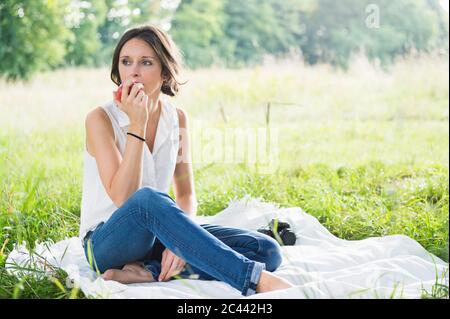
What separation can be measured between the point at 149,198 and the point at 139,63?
25.7 inches

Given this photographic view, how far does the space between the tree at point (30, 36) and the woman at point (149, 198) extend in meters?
8.55

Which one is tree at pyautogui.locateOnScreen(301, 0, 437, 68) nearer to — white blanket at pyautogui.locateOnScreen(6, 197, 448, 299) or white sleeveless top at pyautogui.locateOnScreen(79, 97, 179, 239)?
white blanket at pyautogui.locateOnScreen(6, 197, 448, 299)

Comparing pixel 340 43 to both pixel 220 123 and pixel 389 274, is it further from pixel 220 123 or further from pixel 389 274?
pixel 389 274

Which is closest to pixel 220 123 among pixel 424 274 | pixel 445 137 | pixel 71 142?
pixel 71 142

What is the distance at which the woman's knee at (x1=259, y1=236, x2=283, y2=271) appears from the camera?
2355 millimetres

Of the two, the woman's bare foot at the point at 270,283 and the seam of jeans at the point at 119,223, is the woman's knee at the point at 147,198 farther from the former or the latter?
the woman's bare foot at the point at 270,283

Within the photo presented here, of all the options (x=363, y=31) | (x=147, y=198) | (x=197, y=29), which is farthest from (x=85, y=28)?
(x=147, y=198)

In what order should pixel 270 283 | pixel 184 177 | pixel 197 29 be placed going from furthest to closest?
pixel 197 29 → pixel 184 177 → pixel 270 283

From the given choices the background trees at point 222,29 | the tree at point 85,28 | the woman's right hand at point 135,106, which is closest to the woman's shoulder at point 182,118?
the woman's right hand at point 135,106

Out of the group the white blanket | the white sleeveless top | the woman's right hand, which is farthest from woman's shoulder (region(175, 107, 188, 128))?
the white blanket

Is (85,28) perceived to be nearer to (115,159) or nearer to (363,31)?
(363,31)

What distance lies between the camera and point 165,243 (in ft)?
6.79

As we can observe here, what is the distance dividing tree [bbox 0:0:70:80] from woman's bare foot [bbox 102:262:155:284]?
8.91 meters

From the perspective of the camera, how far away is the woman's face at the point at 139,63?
7.97 feet
